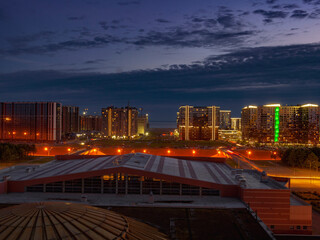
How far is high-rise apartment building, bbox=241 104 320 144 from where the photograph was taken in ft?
302

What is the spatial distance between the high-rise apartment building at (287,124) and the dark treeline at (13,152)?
73.1 m

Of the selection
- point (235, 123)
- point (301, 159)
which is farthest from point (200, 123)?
point (235, 123)

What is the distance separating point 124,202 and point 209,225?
5.68m

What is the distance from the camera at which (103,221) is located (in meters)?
8.93

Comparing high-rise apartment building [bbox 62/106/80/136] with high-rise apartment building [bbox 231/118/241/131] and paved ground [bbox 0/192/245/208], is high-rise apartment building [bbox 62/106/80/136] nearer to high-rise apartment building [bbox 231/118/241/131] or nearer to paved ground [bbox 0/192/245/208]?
paved ground [bbox 0/192/245/208]

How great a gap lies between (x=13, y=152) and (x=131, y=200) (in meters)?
34.5

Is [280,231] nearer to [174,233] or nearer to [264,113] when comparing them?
[174,233]

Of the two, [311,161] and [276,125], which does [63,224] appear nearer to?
[311,161]

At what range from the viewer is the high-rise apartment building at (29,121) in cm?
8038

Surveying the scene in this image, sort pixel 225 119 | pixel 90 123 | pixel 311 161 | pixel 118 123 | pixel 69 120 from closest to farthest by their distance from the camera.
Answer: pixel 311 161, pixel 118 123, pixel 69 120, pixel 90 123, pixel 225 119

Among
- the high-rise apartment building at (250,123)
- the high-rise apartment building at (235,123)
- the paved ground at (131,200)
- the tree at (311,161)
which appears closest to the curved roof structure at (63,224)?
the paved ground at (131,200)

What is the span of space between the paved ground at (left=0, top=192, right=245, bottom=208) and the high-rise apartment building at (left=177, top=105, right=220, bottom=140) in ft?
273

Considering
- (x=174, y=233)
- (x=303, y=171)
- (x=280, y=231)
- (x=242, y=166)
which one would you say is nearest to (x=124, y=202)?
(x=174, y=233)

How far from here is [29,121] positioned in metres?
81.7
